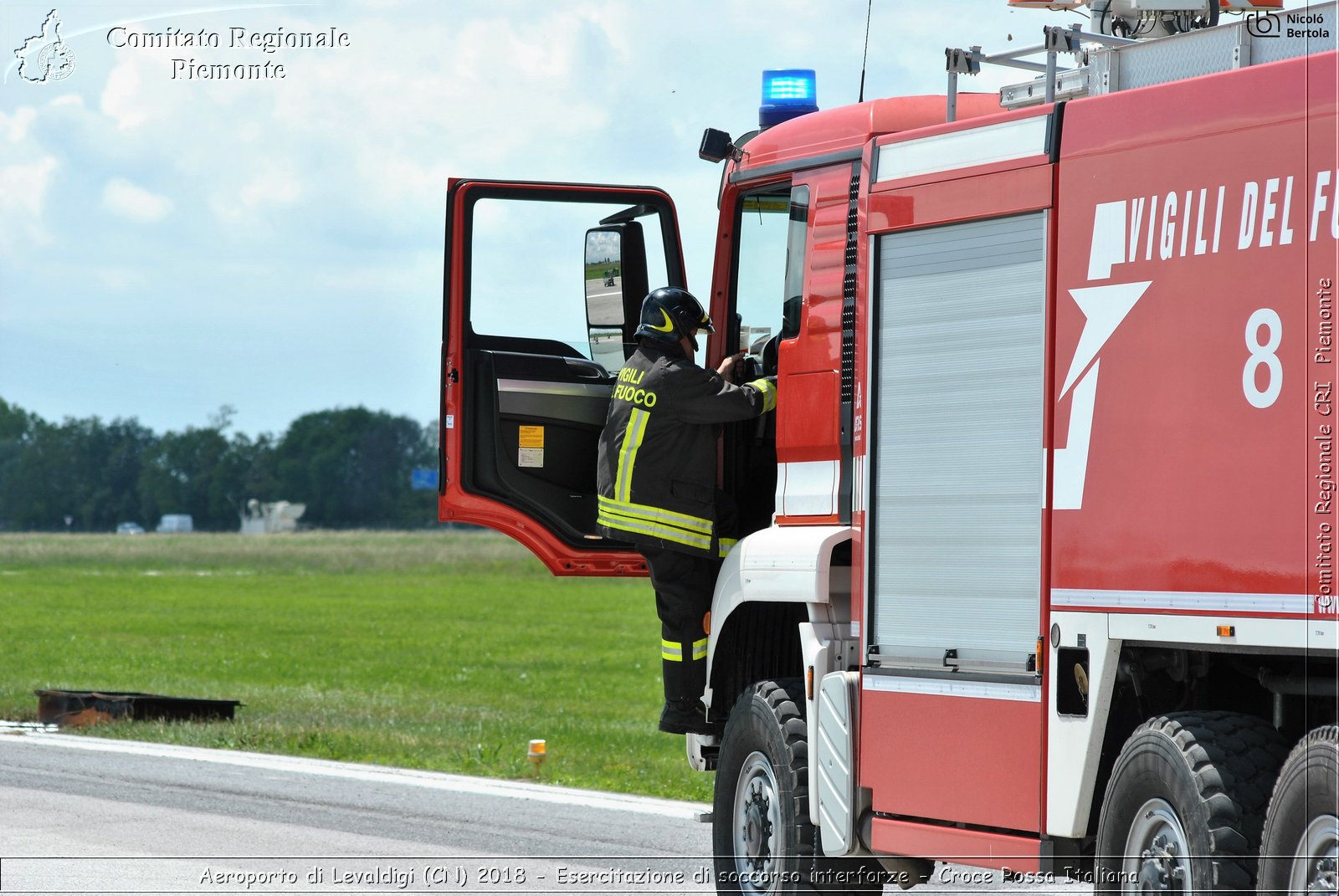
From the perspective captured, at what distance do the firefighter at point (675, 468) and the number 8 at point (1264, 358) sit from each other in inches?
113

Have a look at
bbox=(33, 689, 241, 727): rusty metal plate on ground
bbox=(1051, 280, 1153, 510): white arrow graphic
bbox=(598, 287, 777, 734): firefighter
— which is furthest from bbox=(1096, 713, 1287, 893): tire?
bbox=(33, 689, 241, 727): rusty metal plate on ground

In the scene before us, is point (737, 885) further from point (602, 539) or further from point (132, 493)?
point (132, 493)

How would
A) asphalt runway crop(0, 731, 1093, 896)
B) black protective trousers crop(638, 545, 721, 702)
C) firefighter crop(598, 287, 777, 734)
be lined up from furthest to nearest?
asphalt runway crop(0, 731, 1093, 896) < black protective trousers crop(638, 545, 721, 702) < firefighter crop(598, 287, 777, 734)

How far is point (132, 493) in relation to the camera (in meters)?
172

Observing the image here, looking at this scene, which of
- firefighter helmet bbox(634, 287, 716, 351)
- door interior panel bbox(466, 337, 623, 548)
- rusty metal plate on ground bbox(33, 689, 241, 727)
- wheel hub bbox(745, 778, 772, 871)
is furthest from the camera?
rusty metal plate on ground bbox(33, 689, 241, 727)

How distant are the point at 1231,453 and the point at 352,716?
1573 cm

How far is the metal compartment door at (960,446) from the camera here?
6.23m

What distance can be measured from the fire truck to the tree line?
154 metres

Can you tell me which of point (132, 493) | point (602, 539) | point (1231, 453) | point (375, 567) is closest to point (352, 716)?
point (602, 539)

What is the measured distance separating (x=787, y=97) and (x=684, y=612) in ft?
7.88

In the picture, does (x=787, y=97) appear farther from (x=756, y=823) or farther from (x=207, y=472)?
(x=207, y=472)

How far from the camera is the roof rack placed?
5.62 m

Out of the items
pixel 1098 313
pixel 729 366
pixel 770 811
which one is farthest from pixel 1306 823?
pixel 729 366

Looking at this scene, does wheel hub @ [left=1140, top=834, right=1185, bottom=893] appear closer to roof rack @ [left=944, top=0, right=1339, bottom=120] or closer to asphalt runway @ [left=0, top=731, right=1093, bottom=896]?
roof rack @ [left=944, top=0, right=1339, bottom=120]
